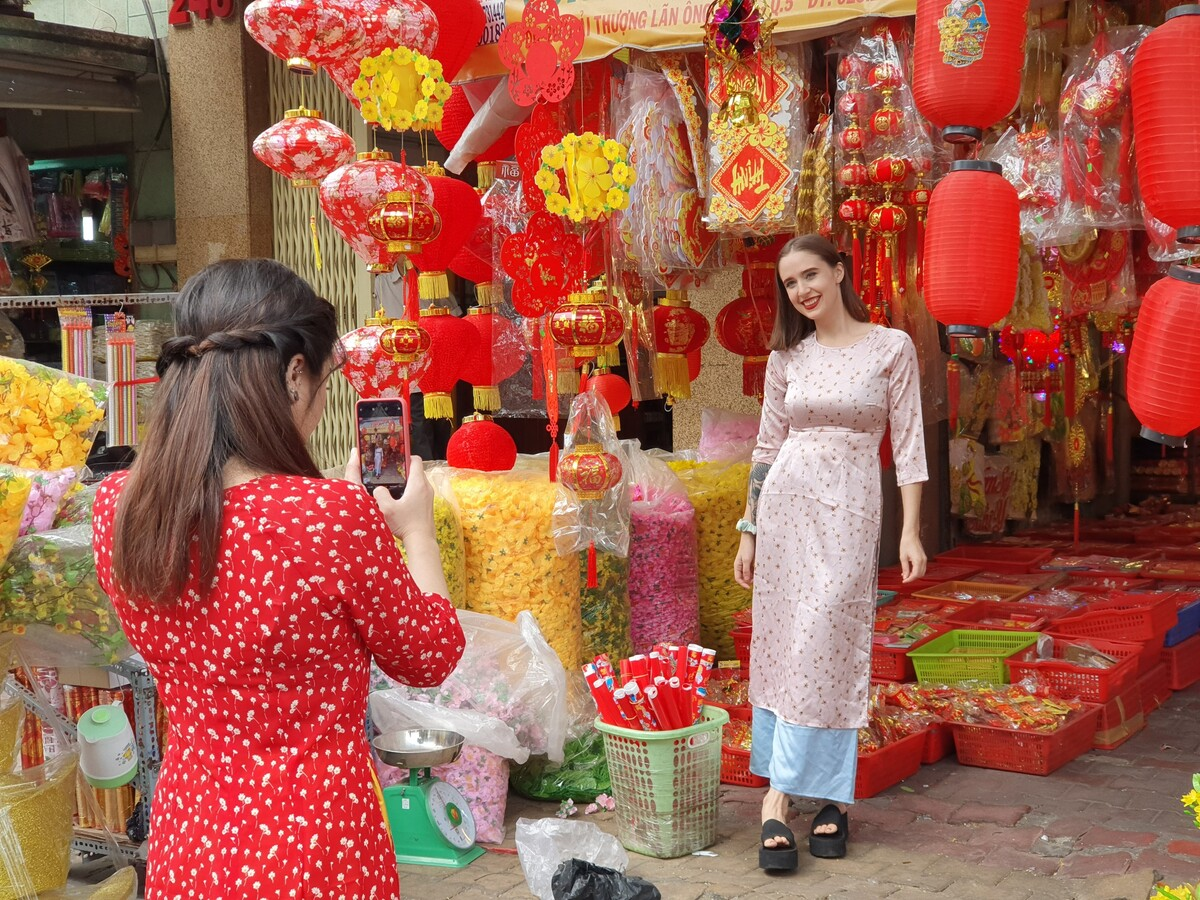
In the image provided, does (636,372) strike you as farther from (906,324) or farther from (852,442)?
(852,442)

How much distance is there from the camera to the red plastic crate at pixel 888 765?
11.9ft

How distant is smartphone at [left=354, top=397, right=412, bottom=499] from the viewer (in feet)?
5.93

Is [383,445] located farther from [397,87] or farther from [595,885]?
[397,87]

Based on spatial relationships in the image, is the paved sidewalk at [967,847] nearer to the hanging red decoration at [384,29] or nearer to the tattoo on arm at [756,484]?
the tattoo on arm at [756,484]

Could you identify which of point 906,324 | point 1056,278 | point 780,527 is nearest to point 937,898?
point 780,527

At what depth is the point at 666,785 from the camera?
323 cm

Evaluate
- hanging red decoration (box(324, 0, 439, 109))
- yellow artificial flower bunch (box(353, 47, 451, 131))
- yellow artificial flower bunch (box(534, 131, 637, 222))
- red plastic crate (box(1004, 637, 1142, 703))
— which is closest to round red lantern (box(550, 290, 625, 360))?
yellow artificial flower bunch (box(534, 131, 637, 222))

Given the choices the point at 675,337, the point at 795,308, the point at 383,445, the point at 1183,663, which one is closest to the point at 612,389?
the point at 675,337

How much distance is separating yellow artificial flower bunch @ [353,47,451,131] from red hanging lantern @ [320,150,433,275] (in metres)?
0.14

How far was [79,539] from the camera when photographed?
2535 millimetres

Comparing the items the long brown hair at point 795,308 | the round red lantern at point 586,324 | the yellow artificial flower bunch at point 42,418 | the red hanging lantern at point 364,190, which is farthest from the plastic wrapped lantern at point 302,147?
the long brown hair at point 795,308

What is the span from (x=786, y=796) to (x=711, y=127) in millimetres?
1938

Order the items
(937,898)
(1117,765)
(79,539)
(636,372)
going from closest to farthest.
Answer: (79,539) → (937,898) → (1117,765) → (636,372)

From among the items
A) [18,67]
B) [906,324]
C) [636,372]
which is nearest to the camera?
[906,324]
